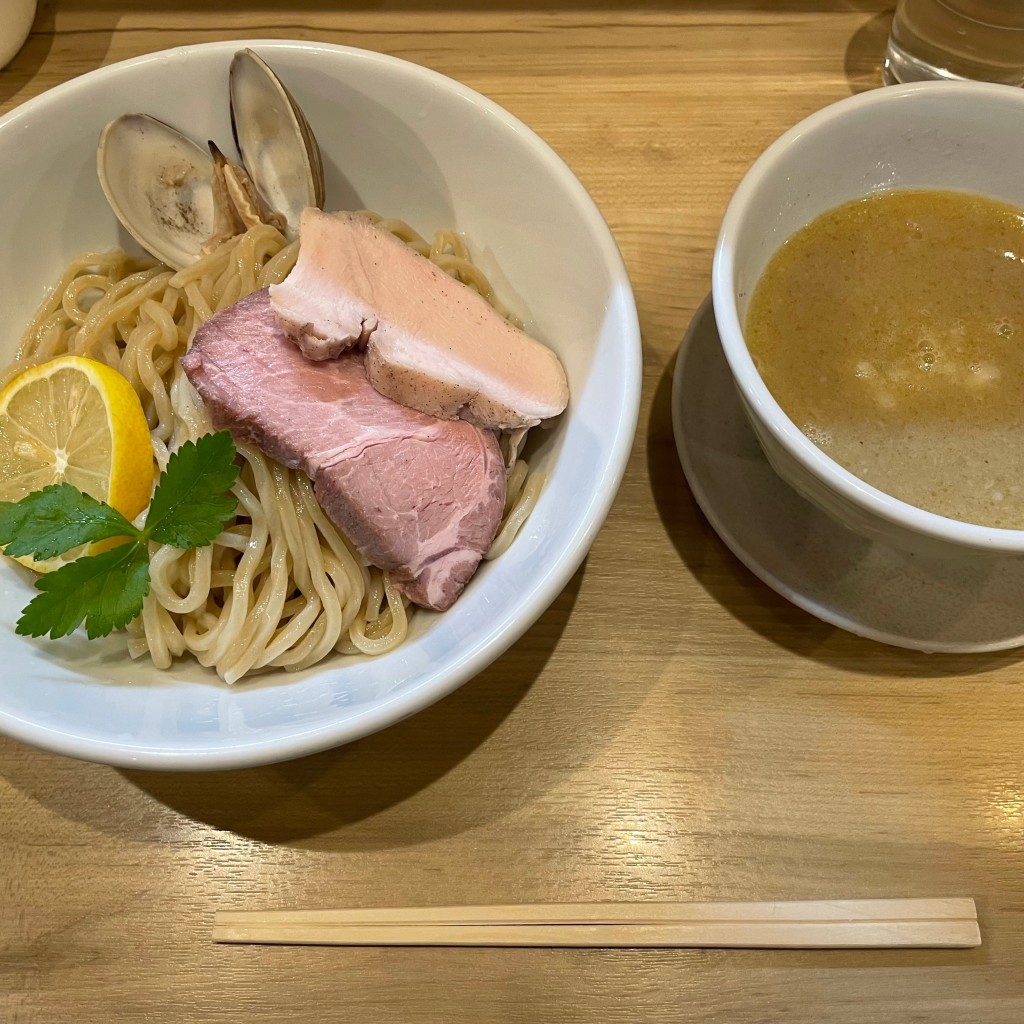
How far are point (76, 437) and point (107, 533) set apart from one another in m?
0.24

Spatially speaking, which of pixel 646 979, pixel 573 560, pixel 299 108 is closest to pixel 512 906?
pixel 646 979

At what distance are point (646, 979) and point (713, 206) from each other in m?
1.75

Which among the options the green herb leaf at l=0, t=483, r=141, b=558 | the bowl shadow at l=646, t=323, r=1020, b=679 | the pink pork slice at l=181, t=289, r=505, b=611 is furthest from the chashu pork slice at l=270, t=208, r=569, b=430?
the green herb leaf at l=0, t=483, r=141, b=558

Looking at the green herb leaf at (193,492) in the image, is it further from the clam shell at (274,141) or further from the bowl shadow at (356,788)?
the clam shell at (274,141)

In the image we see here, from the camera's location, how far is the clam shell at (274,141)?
5.55 feet

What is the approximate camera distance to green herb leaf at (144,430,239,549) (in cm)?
144

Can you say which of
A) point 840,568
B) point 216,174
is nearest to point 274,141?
point 216,174

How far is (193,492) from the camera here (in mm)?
1444

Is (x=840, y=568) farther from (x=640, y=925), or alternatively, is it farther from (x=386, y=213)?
(x=386, y=213)

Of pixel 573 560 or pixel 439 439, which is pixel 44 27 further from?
pixel 573 560

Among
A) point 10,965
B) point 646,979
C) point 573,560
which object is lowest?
point 646,979

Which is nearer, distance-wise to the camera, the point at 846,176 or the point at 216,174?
the point at 846,176

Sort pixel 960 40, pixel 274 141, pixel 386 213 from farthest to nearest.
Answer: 1. pixel 960 40
2. pixel 386 213
3. pixel 274 141

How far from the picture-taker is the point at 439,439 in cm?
155
